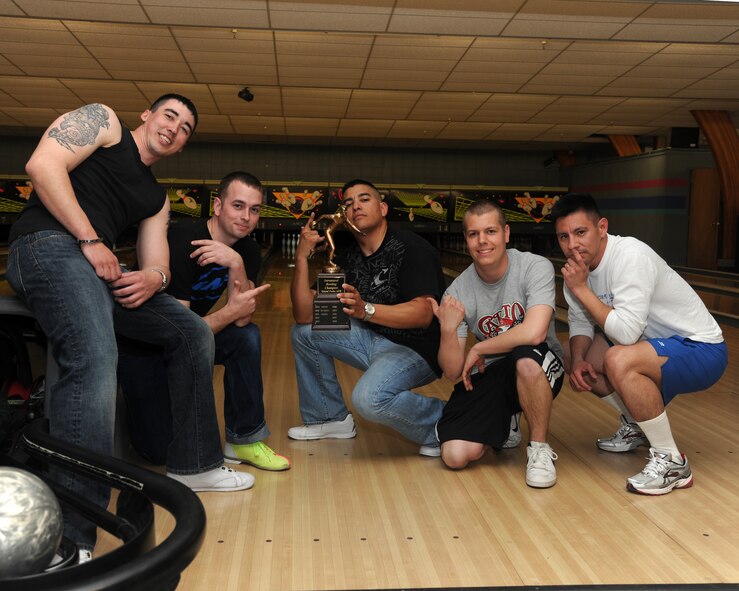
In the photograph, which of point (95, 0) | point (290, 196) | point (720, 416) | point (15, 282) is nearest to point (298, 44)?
point (95, 0)

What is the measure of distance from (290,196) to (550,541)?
12.3m

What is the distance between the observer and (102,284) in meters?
1.81

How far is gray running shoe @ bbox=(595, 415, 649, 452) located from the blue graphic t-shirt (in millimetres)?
1295

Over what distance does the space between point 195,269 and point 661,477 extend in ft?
4.82

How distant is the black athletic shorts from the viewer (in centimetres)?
233

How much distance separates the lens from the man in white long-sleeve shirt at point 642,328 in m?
2.20

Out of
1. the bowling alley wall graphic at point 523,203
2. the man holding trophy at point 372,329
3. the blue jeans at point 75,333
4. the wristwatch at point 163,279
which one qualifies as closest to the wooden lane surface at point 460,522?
the man holding trophy at point 372,329

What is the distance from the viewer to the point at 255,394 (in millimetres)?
2365

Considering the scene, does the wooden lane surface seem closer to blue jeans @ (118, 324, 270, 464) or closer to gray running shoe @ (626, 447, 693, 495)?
gray running shoe @ (626, 447, 693, 495)

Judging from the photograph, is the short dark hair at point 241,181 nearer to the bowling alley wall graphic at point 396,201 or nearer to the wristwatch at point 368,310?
the wristwatch at point 368,310

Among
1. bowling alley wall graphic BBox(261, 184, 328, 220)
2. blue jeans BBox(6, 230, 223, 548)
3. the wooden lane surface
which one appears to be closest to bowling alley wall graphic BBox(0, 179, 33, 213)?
bowling alley wall graphic BBox(261, 184, 328, 220)

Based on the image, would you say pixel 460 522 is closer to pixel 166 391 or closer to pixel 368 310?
pixel 368 310

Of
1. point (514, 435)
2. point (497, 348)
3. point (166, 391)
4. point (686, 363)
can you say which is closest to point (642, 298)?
point (686, 363)

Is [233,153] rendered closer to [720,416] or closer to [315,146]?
[315,146]
